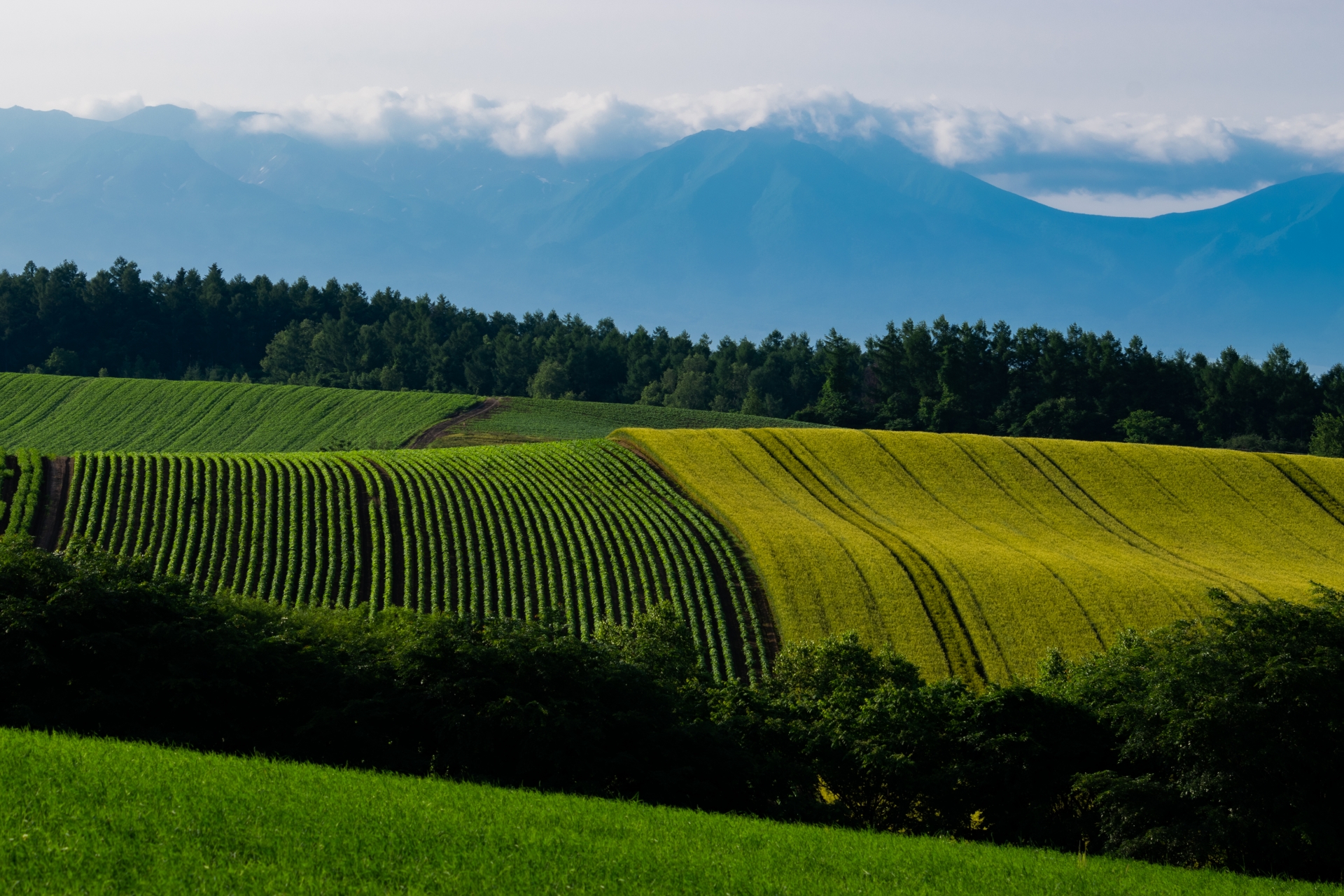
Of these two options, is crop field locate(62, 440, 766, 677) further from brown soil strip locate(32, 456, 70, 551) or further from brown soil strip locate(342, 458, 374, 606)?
brown soil strip locate(32, 456, 70, 551)

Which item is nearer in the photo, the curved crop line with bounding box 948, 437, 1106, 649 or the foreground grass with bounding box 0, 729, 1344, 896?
the foreground grass with bounding box 0, 729, 1344, 896

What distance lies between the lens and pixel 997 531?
2029 inches

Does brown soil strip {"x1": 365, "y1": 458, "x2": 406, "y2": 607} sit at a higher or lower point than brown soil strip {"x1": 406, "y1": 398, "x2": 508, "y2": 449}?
lower

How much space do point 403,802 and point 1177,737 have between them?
12640 millimetres

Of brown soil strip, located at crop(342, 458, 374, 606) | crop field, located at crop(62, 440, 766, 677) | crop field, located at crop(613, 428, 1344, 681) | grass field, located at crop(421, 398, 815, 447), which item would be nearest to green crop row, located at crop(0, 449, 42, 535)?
crop field, located at crop(62, 440, 766, 677)

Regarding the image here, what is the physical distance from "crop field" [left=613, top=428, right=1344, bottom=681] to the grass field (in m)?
23.4

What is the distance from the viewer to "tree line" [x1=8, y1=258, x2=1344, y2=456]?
4237 inches

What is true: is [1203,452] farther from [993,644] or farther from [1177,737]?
[1177,737]

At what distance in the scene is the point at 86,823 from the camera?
36.6ft

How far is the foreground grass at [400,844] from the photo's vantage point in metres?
10.5

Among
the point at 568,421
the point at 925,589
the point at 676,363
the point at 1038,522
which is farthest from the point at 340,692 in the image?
the point at 676,363

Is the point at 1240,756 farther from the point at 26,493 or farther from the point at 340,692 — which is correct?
the point at 26,493

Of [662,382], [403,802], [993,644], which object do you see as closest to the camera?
[403,802]

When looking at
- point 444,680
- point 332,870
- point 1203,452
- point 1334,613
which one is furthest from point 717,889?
point 1203,452
